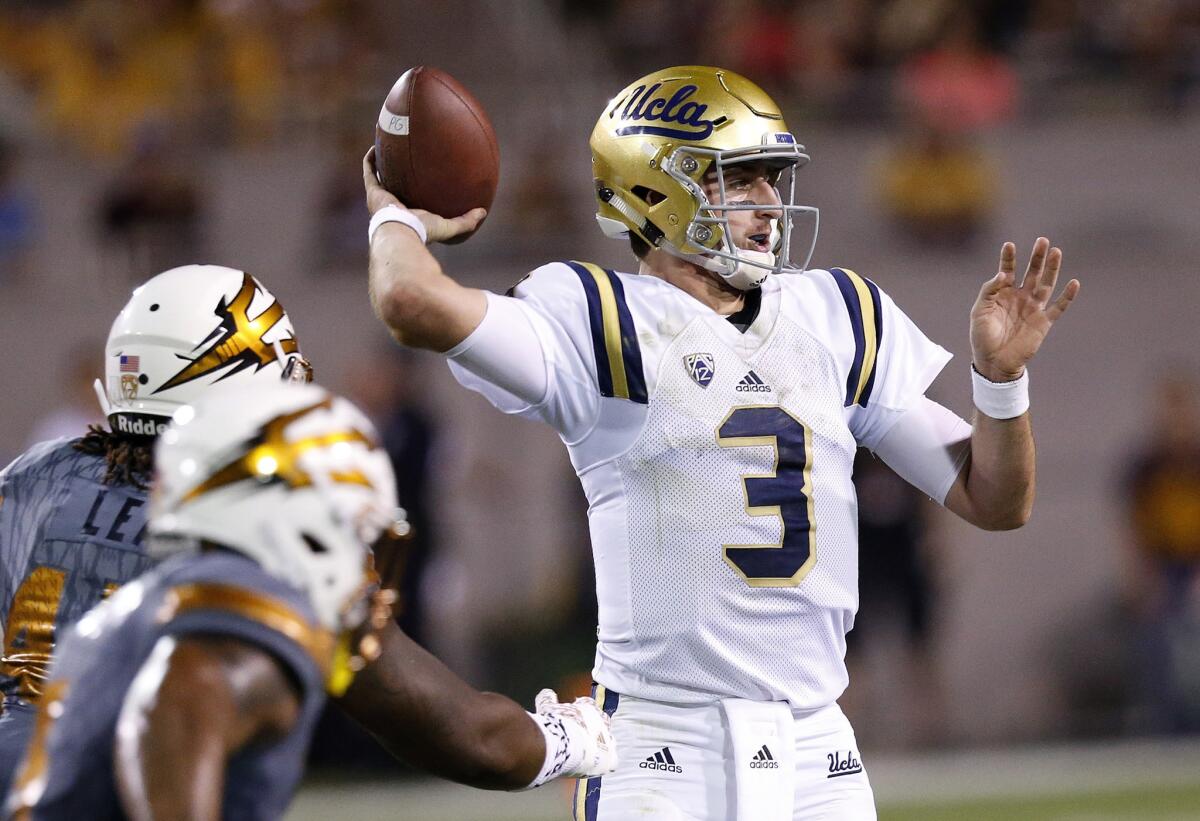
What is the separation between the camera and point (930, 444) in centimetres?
346

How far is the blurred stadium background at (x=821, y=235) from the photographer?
8680mm

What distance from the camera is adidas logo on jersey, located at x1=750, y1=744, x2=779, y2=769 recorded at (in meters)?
3.06

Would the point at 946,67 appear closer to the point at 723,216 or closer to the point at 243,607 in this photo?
the point at 723,216

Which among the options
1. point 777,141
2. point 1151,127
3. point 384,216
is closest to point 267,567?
point 384,216

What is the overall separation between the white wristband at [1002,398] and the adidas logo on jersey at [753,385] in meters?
0.46

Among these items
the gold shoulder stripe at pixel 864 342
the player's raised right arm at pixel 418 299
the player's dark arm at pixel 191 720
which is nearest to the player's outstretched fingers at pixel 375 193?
the player's raised right arm at pixel 418 299

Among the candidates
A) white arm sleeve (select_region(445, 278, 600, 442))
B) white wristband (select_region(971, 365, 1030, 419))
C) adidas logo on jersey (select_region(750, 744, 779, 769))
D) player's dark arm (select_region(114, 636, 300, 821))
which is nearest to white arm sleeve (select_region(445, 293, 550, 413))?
white arm sleeve (select_region(445, 278, 600, 442))

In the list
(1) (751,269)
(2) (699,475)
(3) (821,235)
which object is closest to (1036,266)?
(1) (751,269)

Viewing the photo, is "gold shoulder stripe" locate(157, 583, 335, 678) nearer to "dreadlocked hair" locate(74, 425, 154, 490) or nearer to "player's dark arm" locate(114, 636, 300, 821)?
"player's dark arm" locate(114, 636, 300, 821)

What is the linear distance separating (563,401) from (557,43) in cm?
807

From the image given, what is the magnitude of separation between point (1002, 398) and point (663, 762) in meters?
1.00

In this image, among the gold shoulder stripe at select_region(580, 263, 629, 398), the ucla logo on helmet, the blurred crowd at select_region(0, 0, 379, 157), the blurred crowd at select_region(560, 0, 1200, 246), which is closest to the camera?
the gold shoulder stripe at select_region(580, 263, 629, 398)

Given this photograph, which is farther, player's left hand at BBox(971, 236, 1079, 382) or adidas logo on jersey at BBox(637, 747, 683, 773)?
player's left hand at BBox(971, 236, 1079, 382)

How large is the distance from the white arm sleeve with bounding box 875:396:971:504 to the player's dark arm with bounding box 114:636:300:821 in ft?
5.70
